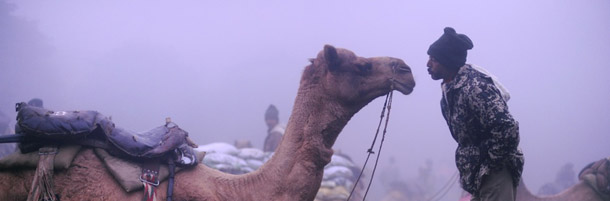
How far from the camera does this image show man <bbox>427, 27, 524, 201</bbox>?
241 cm

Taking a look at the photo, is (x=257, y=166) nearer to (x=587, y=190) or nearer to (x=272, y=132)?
(x=272, y=132)

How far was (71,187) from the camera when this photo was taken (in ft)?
8.11


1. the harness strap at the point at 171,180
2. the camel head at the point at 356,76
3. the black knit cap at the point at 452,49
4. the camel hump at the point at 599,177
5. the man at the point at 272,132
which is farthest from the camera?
the man at the point at 272,132

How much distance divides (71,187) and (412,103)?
121m

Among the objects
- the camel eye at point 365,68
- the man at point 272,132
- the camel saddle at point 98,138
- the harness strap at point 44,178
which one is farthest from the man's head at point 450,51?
the man at point 272,132

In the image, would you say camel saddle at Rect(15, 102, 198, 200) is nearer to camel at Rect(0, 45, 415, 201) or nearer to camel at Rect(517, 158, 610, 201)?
camel at Rect(0, 45, 415, 201)

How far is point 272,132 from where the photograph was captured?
1022 cm

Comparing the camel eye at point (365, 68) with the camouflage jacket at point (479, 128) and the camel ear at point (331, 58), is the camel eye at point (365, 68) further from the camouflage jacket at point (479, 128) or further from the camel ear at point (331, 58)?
the camouflage jacket at point (479, 128)

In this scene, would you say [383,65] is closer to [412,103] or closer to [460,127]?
[460,127]

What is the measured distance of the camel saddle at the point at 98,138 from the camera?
7.79 ft

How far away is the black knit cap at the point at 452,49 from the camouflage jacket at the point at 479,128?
8cm

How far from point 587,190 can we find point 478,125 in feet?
15.3

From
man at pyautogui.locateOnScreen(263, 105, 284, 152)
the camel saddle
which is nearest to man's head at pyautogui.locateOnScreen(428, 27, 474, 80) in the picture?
the camel saddle

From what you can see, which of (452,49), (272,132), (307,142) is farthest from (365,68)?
(272,132)
